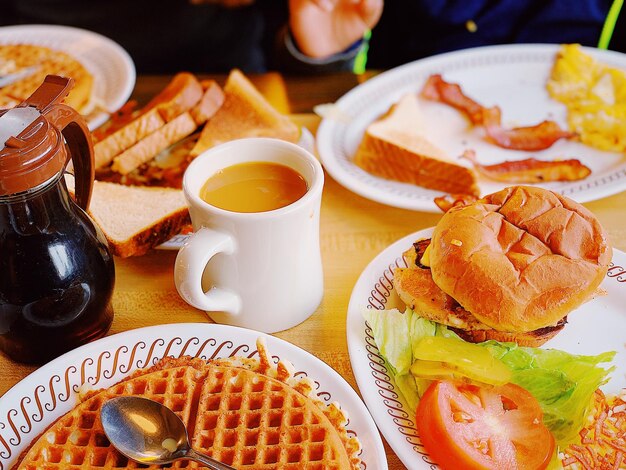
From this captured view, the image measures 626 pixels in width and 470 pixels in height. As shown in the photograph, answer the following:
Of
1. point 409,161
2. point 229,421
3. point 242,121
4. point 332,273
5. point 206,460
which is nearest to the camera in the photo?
point 206,460

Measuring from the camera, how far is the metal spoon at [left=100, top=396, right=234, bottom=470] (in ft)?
3.94

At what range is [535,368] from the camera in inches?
55.8

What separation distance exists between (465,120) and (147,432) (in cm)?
173

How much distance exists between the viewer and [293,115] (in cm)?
254

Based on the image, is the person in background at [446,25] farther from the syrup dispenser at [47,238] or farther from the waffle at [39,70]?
the syrup dispenser at [47,238]

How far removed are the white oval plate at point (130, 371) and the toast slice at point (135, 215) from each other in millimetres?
397

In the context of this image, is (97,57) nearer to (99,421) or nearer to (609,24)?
(99,421)

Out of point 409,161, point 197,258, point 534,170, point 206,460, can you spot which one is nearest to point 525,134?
point 534,170

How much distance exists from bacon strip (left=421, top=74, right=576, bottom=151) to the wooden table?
37 cm

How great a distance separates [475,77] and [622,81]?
0.56m

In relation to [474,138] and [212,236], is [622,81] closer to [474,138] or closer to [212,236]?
[474,138]

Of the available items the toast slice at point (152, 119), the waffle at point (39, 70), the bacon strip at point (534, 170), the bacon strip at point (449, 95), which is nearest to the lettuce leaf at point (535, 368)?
the bacon strip at point (534, 170)

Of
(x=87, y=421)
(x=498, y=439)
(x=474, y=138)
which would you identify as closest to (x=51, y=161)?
(x=87, y=421)

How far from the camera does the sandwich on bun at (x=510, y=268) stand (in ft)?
4.57
